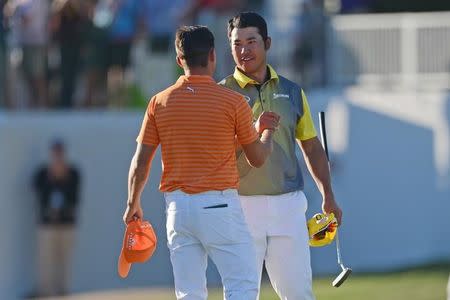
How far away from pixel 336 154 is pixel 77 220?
12.4 ft

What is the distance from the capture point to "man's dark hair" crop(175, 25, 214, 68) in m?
7.82

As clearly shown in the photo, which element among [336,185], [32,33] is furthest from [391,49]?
[32,33]

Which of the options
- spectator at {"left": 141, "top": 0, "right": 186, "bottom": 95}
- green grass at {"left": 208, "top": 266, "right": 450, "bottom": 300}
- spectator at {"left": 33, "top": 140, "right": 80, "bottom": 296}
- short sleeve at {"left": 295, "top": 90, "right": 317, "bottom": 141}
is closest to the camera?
short sleeve at {"left": 295, "top": 90, "right": 317, "bottom": 141}

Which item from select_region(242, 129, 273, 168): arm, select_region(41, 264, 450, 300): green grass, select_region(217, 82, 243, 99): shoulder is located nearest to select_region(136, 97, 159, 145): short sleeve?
select_region(217, 82, 243, 99): shoulder

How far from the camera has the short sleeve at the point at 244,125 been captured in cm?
788

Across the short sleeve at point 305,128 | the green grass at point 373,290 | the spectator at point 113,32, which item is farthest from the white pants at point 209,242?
the spectator at point 113,32

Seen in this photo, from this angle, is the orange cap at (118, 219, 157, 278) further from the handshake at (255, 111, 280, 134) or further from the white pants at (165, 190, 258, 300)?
the handshake at (255, 111, 280, 134)

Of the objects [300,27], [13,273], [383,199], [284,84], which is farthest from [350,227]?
[284,84]

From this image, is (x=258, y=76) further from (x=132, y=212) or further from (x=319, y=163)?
(x=132, y=212)

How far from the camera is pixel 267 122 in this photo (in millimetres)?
8086

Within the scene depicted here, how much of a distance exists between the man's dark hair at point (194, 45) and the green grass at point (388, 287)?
7310 millimetres

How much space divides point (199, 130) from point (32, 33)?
10.1 meters

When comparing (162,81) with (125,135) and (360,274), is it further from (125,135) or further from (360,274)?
(360,274)

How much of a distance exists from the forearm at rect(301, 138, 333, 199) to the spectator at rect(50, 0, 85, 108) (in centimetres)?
920
